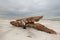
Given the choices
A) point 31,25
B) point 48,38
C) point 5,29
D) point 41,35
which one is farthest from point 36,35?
point 5,29

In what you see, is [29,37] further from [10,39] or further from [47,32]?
[47,32]

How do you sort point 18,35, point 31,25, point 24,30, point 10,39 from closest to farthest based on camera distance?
1. point 10,39
2. point 18,35
3. point 24,30
4. point 31,25

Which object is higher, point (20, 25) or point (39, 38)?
point (20, 25)

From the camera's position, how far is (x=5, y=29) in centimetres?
433

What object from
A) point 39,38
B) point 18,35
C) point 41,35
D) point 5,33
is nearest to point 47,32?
point 41,35

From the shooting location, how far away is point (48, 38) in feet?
12.4

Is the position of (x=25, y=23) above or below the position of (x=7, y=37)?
above

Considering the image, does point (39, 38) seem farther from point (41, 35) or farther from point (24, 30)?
point (24, 30)

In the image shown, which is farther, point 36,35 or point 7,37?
point 36,35

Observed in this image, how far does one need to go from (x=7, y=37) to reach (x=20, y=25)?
1.06 meters

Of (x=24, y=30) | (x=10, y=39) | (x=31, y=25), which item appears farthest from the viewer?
(x=31, y=25)

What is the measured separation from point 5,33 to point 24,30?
24.5 inches

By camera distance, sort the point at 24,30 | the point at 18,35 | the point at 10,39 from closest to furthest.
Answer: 1. the point at 10,39
2. the point at 18,35
3. the point at 24,30

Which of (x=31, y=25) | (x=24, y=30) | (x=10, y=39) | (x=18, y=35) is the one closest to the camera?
(x=10, y=39)
